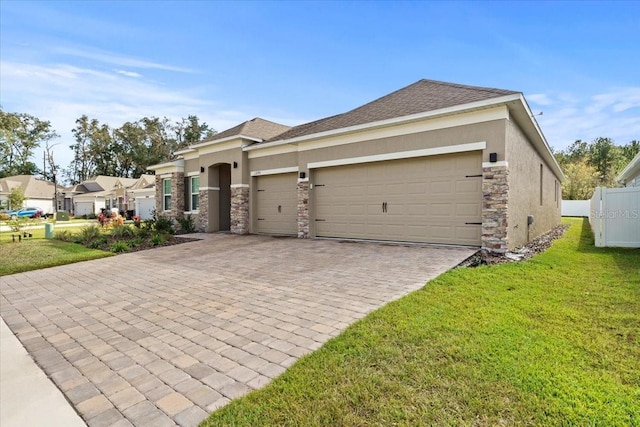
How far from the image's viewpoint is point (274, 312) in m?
4.22

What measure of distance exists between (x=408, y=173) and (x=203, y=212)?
10.1m

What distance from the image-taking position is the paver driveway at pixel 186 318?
259 centimetres

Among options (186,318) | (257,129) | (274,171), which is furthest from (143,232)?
(186,318)

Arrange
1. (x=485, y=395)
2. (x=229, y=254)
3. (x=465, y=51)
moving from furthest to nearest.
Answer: (x=465, y=51), (x=229, y=254), (x=485, y=395)

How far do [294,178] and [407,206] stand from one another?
189 inches

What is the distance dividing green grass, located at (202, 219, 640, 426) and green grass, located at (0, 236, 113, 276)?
29.2 feet

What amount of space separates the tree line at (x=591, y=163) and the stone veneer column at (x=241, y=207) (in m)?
33.1

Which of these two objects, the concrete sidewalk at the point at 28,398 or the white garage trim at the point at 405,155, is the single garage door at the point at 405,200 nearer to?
the white garage trim at the point at 405,155

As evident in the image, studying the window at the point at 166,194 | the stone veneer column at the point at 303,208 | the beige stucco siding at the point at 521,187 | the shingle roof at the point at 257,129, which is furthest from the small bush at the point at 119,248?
the beige stucco siding at the point at 521,187

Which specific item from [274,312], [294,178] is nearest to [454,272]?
[274,312]

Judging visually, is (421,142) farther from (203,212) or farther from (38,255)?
(38,255)

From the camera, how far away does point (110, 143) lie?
1841 inches

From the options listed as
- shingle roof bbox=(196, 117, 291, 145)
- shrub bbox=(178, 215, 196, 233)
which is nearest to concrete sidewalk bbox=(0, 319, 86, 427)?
shingle roof bbox=(196, 117, 291, 145)

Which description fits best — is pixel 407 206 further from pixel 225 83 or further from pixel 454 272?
pixel 225 83
